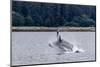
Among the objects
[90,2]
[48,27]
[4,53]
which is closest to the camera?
[4,53]

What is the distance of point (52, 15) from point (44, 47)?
42 cm

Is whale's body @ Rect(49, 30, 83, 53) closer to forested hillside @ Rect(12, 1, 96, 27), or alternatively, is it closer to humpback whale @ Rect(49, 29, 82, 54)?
humpback whale @ Rect(49, 29, 82, 54)

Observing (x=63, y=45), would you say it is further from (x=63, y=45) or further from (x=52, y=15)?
(x=52, y=15)

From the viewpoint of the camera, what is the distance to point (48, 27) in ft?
8.79

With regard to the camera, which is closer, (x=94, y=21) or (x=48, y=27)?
(x=48, y=27)

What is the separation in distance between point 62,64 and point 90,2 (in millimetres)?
935

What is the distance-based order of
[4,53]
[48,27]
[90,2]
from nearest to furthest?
[4,53]
[48,27]
[90,2]

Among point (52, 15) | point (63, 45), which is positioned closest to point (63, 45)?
point (63, 45)

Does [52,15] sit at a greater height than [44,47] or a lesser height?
greater

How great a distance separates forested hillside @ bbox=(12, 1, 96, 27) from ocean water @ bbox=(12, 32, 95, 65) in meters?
0.13

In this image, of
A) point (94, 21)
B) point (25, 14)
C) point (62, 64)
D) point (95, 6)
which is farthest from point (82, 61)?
point (25, 14)

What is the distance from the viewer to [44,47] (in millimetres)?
2652

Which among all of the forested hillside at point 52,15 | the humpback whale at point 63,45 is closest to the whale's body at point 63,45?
the humpback whale at point 63,45

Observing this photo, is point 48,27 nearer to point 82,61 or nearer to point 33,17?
point 33,17
